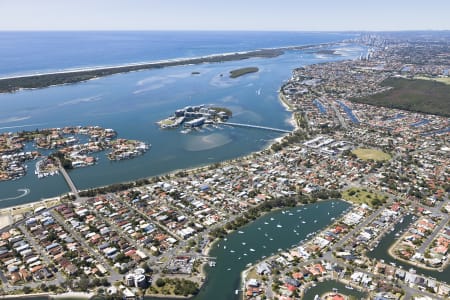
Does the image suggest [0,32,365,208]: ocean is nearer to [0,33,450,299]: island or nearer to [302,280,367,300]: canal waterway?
[0,33,450,299]: island

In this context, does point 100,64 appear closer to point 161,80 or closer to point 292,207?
point 161,80

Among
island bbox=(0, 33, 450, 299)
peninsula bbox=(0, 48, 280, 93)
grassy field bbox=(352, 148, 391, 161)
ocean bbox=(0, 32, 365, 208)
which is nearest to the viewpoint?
island bbox=(0, 33, 450, 299)

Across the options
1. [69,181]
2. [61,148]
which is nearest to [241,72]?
[61,148]

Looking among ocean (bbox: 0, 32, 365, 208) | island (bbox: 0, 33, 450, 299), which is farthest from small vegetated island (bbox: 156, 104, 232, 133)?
island (bbox: 0, 33, 450, 299)

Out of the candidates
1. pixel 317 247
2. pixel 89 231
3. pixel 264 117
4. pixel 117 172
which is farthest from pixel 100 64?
pixel 317 247

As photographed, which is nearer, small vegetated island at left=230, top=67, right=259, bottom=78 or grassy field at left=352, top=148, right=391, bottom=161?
grassy field at left=352, top=148, right=391, bottom=161

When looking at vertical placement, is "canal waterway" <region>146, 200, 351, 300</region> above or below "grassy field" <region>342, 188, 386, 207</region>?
below
